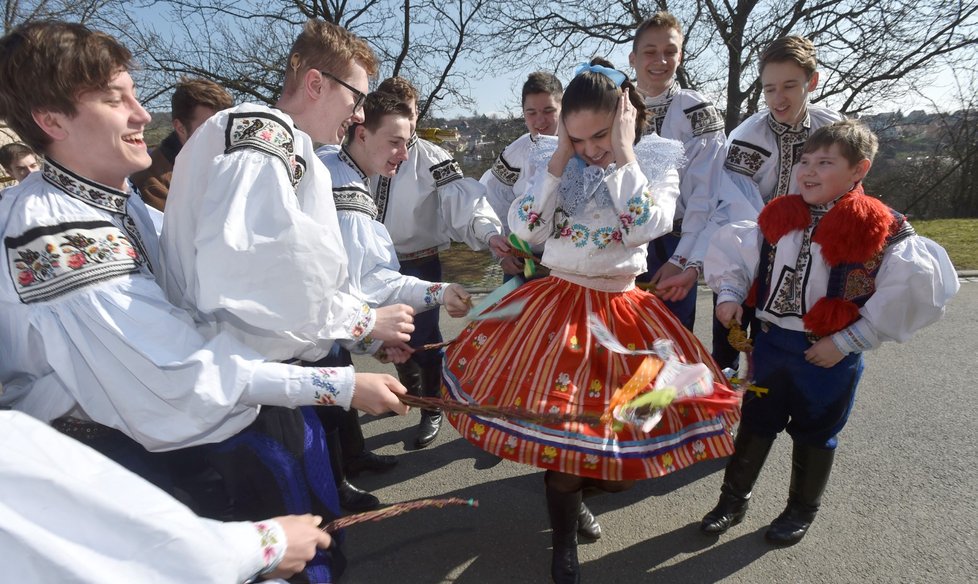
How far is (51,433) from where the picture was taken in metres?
1.02

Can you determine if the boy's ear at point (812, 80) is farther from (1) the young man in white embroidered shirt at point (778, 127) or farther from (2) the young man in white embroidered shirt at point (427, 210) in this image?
(2) the young man in white embroidered shirt at point (427, 210)

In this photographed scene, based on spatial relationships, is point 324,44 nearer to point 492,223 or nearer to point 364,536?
point 492,223

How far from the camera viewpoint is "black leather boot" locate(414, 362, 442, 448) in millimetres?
3445

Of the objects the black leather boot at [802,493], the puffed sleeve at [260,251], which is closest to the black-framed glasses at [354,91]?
the puffed sleeve at [260,251]

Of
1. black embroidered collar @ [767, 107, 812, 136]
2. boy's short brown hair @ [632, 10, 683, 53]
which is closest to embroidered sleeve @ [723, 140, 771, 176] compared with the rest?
black embroidered collar @ [767, 107, 812, 136]

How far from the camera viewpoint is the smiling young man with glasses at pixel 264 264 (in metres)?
1.41

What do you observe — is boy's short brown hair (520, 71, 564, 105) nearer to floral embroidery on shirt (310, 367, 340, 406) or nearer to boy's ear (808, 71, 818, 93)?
boy's ear (808, 71, 818, 93)

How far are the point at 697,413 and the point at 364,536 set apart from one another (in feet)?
5.30

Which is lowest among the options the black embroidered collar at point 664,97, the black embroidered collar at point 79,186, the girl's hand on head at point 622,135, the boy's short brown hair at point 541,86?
the black embroidered collar at point 79,186

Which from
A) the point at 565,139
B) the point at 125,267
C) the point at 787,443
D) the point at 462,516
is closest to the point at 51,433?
the point at 125,267

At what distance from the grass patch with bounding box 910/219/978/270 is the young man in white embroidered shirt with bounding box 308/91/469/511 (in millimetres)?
7377

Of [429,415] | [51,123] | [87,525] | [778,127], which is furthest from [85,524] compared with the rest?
[778,127]

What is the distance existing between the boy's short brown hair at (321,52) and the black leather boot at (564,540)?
1668 millimetres

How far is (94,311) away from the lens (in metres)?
1.33
